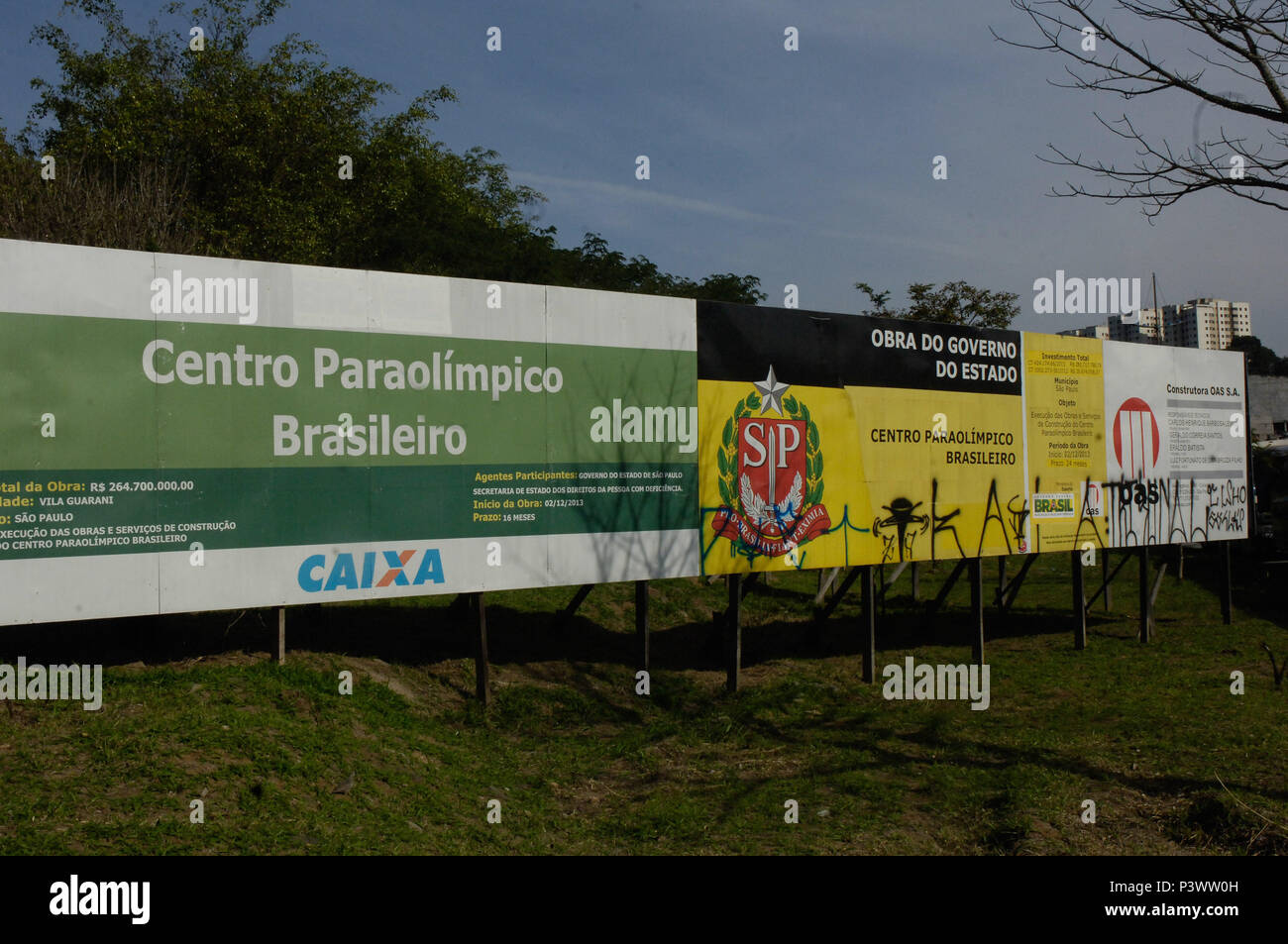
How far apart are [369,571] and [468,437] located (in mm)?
1833

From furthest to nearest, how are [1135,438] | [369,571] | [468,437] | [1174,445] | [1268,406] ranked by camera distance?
[1268,406] < [1174,445] < [1135,438] < [468,437] < [369,571]

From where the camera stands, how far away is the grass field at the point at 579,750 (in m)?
7.72

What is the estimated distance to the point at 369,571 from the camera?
421 inches

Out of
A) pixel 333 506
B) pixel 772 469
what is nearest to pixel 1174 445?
pixel 772 469

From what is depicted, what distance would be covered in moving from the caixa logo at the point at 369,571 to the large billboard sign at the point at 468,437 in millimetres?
24

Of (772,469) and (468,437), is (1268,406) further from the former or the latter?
(468,437)

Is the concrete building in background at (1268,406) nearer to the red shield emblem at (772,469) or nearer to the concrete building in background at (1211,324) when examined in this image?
the concrete building in background at (1211,324)

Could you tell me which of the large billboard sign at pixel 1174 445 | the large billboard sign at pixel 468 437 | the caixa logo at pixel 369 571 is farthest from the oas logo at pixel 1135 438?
the caixa logo at pixel 369 571

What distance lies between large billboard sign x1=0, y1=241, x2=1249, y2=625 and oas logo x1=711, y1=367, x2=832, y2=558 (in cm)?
4

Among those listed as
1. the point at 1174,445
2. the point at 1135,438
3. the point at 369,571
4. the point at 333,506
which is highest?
the point at 1135,438

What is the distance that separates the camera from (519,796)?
9398 mm

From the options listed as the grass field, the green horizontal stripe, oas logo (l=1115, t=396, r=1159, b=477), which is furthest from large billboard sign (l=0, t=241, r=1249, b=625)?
the grass field

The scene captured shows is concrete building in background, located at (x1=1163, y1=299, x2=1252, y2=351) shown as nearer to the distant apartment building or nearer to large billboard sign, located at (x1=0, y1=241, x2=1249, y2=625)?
the distant apartment building
